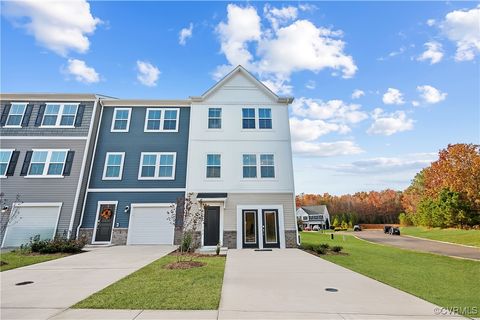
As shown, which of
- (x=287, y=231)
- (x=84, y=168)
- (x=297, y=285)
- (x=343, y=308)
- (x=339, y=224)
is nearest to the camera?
(x=343, y=308)

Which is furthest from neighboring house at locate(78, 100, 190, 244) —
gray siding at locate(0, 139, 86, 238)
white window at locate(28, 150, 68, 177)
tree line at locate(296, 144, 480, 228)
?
tree line at locate(296, 144, 480, 228)

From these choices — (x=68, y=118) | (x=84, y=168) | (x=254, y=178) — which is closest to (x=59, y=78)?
(x=68, y=118)

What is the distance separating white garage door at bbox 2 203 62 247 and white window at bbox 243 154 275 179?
1194 centimetres

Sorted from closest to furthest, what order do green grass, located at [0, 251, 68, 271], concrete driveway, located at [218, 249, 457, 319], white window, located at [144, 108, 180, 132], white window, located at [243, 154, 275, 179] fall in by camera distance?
concrete driveway, located at [218, 249, 457, 319] → green grass, located at [0, 251, 68, 271] → white window, located at [243, 154, 275, 179] → white window, located at [144, 108, 180, 132]

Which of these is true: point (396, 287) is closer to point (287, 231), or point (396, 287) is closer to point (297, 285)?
point (297, 285)

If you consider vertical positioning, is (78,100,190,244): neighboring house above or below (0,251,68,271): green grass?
above

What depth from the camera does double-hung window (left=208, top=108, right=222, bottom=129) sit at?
630 inches

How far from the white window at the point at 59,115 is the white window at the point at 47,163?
2043mm

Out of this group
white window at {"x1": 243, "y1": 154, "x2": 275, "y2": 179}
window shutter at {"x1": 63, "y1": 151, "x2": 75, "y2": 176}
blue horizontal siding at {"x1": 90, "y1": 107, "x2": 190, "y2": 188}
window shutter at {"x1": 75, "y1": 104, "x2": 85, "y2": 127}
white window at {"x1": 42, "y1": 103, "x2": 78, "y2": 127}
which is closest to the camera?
window shutter at {"x1": 63, "y1": 151, "x2": 75, "y2": 176}

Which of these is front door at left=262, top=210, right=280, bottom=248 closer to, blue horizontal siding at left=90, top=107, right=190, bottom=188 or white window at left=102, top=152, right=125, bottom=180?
blue horizontal siding at left=90, top=107, right=190, bottom=188

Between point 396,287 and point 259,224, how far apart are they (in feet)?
28.7

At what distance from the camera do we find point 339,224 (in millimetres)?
58969

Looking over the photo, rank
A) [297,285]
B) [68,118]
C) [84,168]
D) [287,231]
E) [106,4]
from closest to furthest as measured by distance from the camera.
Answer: [297,285]
[106,4]
[287,231]
[84,168]
[68,118]

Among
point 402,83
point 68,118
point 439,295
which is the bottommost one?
point 439,295
